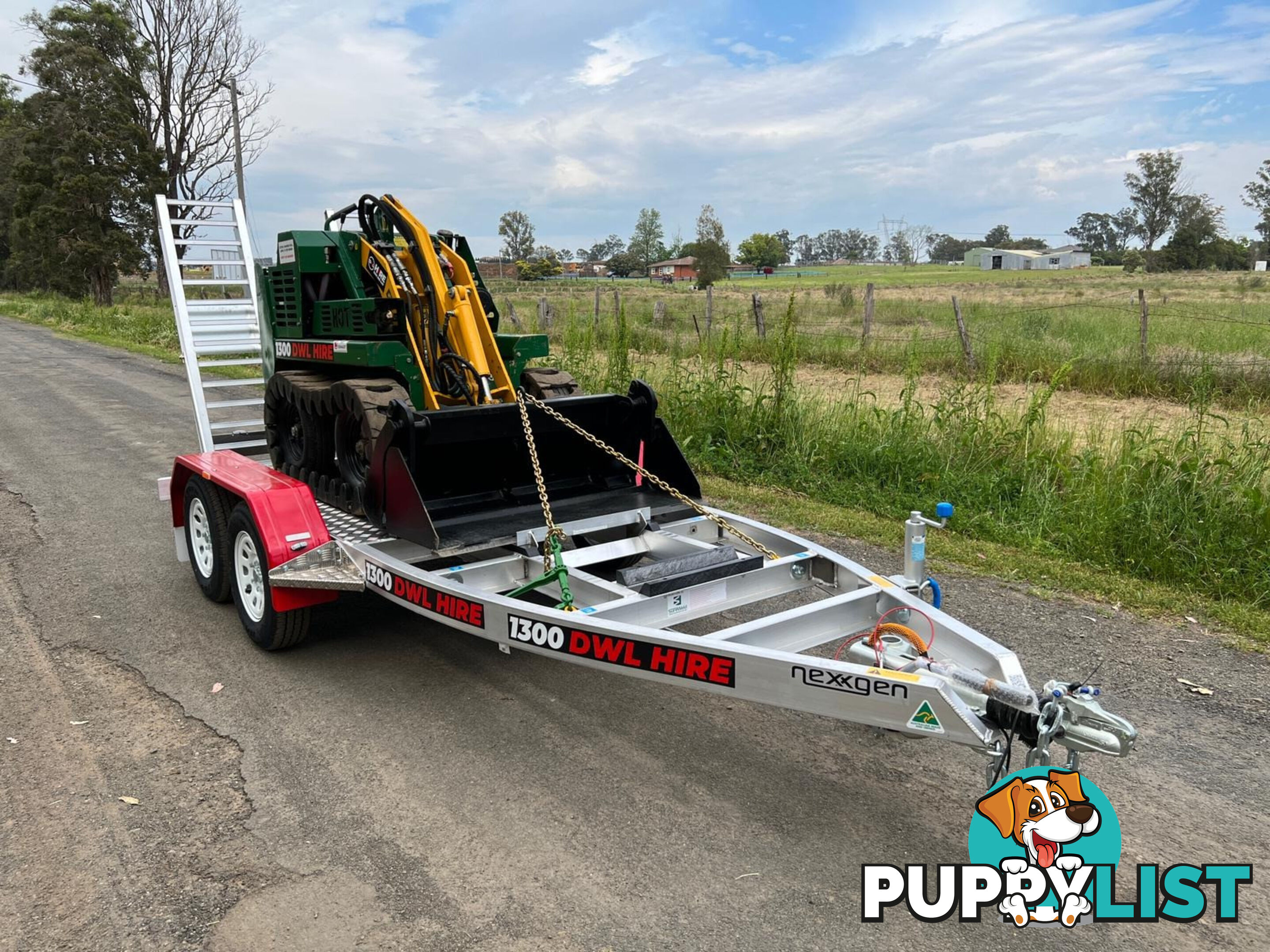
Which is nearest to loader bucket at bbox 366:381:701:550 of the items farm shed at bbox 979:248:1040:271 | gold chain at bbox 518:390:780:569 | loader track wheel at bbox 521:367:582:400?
gold chain at bbox 518:390:780:569

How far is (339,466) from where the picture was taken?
19.5 feet

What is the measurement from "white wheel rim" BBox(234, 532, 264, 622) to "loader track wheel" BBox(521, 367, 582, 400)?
7.04 feet

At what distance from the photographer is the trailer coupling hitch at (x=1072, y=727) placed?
279cm

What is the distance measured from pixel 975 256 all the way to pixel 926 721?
138m

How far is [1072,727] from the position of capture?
111 inches

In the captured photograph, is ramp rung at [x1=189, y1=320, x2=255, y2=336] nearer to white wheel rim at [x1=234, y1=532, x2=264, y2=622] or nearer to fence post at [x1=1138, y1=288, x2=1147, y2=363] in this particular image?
white wheel rim at [x1=234, y1=532, x2=264, y2=622]

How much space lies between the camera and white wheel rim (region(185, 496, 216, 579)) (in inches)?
236

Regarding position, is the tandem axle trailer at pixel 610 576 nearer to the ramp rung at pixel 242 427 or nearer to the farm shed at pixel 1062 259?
the ramp rung at pixel 242 427

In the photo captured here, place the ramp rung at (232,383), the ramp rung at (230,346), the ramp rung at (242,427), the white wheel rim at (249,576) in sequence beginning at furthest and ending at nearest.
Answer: the ramp rung at (230,346) → the ramp rung at (242,427) → the ramp rung at (232,383) → the white wheel rim at (249,576)

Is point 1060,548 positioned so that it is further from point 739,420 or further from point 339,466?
point 339,466

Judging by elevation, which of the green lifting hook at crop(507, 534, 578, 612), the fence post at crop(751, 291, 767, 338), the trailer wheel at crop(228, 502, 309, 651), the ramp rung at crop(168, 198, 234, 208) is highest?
the ramp rung at crop(168, 198, 234, 208)

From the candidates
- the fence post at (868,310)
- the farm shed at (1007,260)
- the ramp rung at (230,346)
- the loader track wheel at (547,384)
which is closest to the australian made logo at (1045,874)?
the loader track wheel at (547,384)

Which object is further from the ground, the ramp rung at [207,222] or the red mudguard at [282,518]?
the ramp rung at [207,222]

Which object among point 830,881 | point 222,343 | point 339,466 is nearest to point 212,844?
point 830,881
